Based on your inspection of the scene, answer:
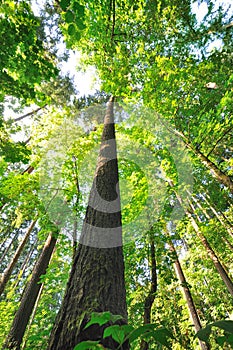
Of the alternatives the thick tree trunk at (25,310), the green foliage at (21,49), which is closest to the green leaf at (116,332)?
the green foliage at (21,49)

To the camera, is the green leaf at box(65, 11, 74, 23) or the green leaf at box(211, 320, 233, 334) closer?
the green leaf at box(211, 320, 233, 334)

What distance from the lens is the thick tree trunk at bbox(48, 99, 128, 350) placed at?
55.7 inches

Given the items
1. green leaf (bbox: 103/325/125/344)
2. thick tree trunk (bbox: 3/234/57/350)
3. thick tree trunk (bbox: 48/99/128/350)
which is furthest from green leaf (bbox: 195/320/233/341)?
thick tree trunk (bbox: 3/234/57/350)

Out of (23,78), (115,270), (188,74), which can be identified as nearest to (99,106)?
(188,74)

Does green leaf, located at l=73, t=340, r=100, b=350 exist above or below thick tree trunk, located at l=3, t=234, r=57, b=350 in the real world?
below

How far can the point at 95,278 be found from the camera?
1854 mm

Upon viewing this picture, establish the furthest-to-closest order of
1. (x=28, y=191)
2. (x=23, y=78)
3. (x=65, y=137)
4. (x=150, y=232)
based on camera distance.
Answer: (x=65, y=137)
(x=28, y=191)
(x=150, y=232)
(x=23, y=78)

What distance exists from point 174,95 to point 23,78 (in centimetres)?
409

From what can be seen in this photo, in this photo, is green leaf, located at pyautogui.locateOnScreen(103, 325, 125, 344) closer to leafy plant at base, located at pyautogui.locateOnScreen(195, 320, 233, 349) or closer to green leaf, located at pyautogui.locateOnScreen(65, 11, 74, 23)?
leafy plant at base, located at pyautogui.locateOnScreen(195, 320, 233, 349)

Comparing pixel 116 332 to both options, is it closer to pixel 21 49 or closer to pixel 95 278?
pixel 95 278

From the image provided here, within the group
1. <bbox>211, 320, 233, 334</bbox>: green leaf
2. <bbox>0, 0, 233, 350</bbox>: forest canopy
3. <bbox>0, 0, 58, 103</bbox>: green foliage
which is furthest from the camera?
<bbox>0, 0, 58, 103</bbox>: green foliage

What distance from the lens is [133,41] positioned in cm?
648

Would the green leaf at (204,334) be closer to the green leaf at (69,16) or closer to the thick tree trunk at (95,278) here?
the thick tree trunk at (95,278)

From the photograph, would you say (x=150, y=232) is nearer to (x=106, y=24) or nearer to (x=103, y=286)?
(x=103, y=286)
